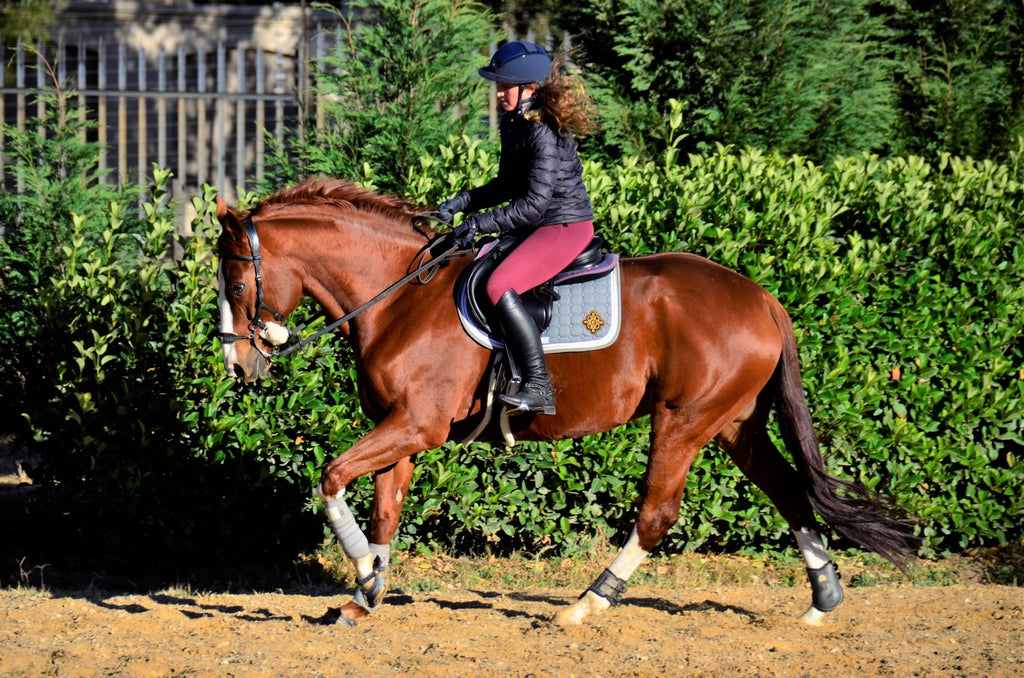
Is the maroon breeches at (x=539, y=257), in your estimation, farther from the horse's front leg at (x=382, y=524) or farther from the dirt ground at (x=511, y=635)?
the dirt ground at (x=511, y=635)

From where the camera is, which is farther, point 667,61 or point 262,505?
point 667,61

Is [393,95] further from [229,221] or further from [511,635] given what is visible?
[511,635]

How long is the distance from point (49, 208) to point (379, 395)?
13.5 ft

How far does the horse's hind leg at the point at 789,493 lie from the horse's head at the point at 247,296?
255 cm

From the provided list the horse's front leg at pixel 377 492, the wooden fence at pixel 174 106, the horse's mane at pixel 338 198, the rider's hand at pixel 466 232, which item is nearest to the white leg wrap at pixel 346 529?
the horse's front leg at pixel 377 492

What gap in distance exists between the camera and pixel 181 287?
644 centimetres

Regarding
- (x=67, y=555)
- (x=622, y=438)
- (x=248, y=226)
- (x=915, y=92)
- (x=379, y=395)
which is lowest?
(x=67, y=555)

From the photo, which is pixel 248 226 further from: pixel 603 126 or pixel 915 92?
pixel 915 92

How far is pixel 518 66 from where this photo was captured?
16.9 feet

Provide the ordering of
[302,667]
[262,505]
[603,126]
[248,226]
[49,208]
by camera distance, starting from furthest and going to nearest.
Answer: [603,126], [49,208], [262,505], [248,226], [302,667]

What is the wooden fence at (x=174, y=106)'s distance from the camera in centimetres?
976

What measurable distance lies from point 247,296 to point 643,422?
2.72 meters

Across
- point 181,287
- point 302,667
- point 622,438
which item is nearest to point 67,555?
point 181,287

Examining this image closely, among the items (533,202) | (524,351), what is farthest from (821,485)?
(533,202)
